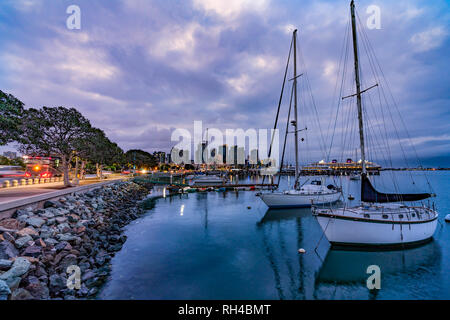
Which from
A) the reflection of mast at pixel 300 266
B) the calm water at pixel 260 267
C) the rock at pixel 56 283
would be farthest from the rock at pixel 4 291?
the reflection of mast at pixel 300 266

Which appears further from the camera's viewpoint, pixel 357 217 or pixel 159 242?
pixel 159 242

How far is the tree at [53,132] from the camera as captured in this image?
22484 millimetres

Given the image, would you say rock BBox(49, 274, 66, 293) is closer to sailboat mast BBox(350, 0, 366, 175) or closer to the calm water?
the calm water

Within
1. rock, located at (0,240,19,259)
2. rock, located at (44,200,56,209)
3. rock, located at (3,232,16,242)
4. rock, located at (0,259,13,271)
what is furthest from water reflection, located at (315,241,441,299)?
rock, located at (44,200,56,209)

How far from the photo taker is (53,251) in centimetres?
1153

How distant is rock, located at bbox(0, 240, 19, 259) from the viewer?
30.6 feet

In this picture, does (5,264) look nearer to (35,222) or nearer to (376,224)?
(35,222)

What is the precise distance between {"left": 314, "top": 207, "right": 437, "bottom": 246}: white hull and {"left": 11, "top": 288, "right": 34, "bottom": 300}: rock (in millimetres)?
15899

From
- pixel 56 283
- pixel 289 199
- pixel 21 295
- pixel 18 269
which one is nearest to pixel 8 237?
pixel 18 269

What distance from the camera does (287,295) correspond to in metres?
9.84

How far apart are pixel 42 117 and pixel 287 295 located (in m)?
31.6

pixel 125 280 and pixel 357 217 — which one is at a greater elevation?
pixel 357 217
